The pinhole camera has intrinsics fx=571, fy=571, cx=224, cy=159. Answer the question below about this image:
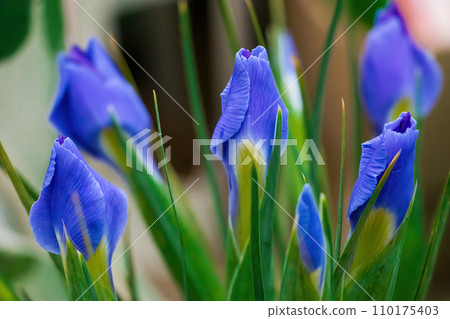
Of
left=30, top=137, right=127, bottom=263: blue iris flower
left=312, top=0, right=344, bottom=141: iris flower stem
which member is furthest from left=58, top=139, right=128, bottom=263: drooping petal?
left=312, top=0, right=344, bottom=141: iris flower stem

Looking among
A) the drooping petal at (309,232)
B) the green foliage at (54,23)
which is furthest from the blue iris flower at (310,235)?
the green foliage at (54,23)

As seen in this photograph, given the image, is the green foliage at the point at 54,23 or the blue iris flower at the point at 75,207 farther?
the green foliage at the point at 54,23

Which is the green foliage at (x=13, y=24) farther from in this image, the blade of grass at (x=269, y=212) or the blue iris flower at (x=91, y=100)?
the blade of grass at (x=269, y=212)

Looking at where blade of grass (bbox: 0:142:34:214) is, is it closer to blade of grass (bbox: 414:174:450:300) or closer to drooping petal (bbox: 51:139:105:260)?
drooping petal (bbox: 51:139:105:260)

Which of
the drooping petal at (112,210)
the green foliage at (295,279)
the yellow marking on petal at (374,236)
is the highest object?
the drooping petal at (112,210)

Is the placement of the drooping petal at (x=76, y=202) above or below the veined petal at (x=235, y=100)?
below

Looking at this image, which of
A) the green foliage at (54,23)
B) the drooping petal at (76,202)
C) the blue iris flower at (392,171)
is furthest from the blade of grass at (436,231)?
the green foliage at (54,23)

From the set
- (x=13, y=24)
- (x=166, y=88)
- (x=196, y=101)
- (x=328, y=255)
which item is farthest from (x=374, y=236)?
(x=166, y=88)
